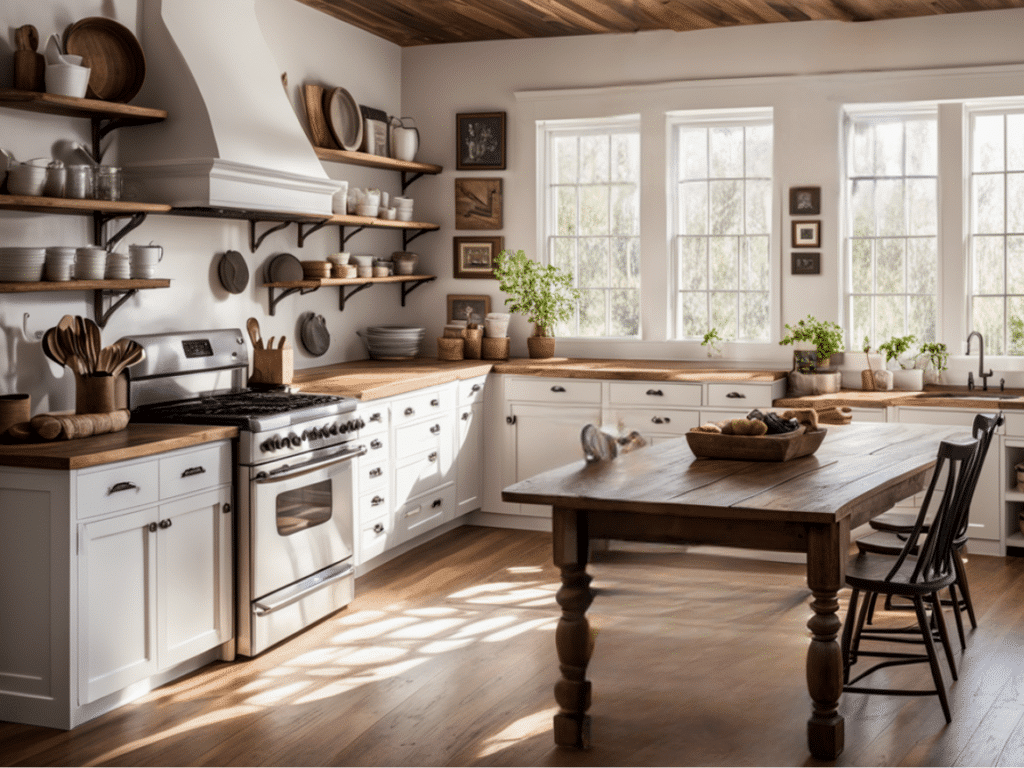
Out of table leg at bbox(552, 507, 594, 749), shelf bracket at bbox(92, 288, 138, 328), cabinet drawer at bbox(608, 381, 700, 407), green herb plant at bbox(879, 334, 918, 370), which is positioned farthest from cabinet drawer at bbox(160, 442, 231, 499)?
green herb plant at bbox(879, 334, 918, 370)

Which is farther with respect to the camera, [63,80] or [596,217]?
[596,217]

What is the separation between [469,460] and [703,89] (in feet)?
8.38

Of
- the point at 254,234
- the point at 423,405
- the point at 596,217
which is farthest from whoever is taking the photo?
the point at 596,217

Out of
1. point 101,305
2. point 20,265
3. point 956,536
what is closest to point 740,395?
point 956,536

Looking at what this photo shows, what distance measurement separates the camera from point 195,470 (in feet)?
13.1

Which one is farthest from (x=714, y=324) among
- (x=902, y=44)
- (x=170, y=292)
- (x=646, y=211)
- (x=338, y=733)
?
(x=338, y=733)

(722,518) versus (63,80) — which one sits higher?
(63,80)

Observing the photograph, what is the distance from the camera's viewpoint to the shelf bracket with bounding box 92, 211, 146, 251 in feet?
14.6

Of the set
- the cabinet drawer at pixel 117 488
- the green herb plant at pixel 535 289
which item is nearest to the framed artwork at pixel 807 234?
the green herb plant at pixel 535 289

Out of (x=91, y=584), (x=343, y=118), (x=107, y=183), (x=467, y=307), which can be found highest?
(x=343, y=118)

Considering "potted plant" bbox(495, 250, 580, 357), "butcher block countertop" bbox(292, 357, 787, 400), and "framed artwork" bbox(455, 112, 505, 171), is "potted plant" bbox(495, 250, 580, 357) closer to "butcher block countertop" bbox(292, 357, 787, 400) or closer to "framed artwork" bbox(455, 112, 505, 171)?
"butcher block countertop" bbox(292, 357, 787, 400)

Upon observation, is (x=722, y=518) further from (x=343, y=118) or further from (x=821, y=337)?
(x=343, y=118)

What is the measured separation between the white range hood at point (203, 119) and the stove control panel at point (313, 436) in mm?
991

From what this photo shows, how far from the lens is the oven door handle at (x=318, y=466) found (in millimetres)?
4258
